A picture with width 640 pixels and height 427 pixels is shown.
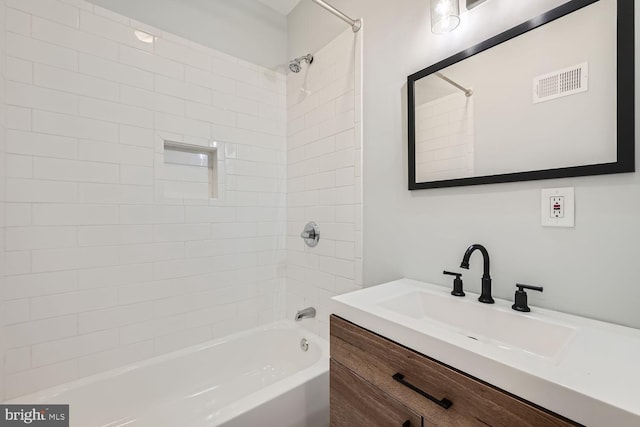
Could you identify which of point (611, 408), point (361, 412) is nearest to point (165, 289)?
point (361, 412)

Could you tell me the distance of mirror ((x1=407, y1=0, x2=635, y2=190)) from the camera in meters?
0.82

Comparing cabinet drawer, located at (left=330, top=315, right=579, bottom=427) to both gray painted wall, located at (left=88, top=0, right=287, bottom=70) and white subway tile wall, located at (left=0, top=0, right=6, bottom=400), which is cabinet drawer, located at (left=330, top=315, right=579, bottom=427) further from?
gray painted wall, located at (left=88, top=0, right=287, bottom=70)

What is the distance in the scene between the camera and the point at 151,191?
65.6 inches

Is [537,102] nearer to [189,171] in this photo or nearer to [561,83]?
[561,83]

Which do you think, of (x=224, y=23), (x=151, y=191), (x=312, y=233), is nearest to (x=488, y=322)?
(x=312, y=233)

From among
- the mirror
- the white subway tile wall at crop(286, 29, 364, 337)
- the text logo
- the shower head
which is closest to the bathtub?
the text logo

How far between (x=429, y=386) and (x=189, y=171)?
1.77 metres

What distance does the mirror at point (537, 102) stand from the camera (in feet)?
2.69

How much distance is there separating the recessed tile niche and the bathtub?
101 centimetres

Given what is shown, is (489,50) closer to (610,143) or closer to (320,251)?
(610,143)

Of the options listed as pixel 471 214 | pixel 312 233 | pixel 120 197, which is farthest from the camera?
pixel 312 233

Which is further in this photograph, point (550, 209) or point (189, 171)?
point (189, 171)

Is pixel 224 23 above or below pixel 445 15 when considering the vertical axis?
above

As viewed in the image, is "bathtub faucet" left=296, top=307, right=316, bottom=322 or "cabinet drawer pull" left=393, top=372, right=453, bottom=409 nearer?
"cabinet drawer pull" left=393, top=372, right=453, bottom=409
